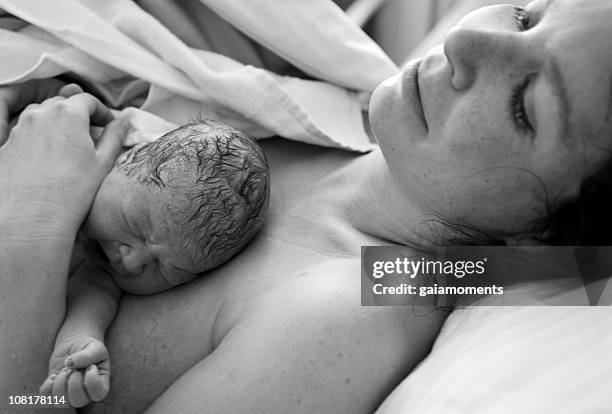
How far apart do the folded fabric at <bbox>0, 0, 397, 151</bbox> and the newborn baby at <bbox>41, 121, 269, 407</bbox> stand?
16 centimetres

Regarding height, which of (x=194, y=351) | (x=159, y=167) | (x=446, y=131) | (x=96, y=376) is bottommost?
(x=194, y=351)

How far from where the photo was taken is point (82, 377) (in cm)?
80

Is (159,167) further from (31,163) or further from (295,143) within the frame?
(295,143)

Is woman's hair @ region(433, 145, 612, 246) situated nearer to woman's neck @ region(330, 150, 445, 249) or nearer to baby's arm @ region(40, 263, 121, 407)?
woman's neck @ region(330, 150, 445, 249)

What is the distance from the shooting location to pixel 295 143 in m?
1.25

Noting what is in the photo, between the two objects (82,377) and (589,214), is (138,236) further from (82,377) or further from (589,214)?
(589,214)

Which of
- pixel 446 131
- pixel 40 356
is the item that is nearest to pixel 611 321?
pixel 446 131

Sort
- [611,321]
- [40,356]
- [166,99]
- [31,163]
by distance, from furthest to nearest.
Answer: [166,99]
[31,163]
[40,356]
[611,321]

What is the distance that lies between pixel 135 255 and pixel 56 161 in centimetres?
20

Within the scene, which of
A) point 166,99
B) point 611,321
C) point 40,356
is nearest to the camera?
point 611,321

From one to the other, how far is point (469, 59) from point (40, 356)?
2.28 ft

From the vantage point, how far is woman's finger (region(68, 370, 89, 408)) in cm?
78

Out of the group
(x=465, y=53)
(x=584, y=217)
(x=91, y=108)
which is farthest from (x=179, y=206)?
(x=584, y=217)

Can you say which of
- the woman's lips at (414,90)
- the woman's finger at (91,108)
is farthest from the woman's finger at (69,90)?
the woman's lips at (414,90)
